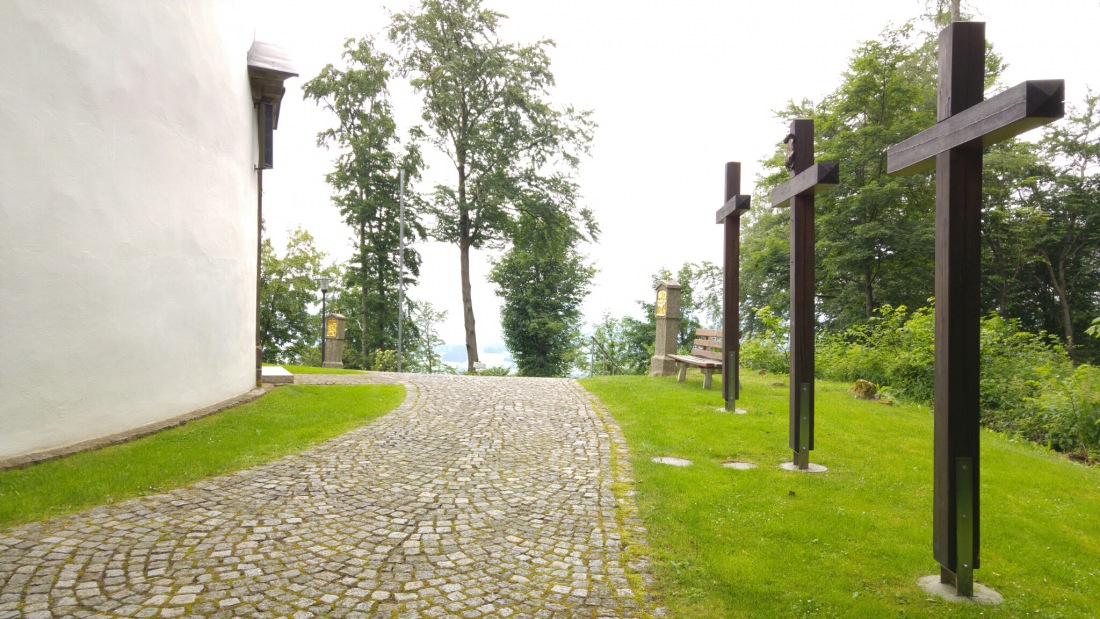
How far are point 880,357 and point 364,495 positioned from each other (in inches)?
440

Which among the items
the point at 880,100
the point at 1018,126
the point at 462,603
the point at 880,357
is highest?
the point at 880,100

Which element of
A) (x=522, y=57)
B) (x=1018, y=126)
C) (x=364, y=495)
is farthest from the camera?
(x=522, y=57)

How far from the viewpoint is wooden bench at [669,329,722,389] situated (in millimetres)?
9915

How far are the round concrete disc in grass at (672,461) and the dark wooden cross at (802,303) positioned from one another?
99 cm

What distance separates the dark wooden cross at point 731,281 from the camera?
818 cm

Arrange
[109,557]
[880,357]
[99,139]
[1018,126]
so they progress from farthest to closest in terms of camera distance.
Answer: [880,357] → [99,139] → [109,557] → [1018,126]

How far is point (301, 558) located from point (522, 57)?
2279 centimetres

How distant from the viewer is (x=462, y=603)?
3.16 m

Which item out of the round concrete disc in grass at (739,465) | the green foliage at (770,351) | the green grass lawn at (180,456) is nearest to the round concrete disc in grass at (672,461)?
the round concrete disc in grass at (739,465)

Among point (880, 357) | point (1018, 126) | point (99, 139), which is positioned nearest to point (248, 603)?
point (1018, 126)

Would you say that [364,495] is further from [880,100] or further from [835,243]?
[880,100]

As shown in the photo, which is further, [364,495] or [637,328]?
[637,328]

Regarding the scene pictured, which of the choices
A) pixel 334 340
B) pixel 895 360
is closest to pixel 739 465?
pixel 895 360

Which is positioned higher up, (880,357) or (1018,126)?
(1018,126)
